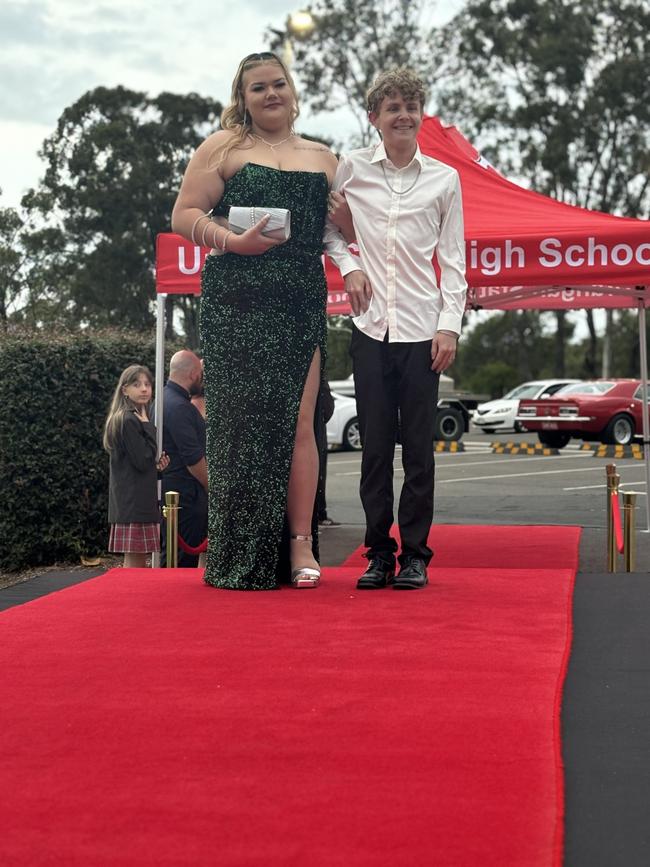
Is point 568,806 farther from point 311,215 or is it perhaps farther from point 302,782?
point 311,215

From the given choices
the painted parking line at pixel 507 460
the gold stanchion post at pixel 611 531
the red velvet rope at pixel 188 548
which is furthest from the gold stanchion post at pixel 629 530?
the painted parking line at pixel 507 460

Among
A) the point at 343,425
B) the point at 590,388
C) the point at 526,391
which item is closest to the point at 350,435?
the point at 343,425

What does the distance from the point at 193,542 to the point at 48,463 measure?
1.73 m

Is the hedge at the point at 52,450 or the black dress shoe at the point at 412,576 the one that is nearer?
the black dress shoe at the point at 412,576

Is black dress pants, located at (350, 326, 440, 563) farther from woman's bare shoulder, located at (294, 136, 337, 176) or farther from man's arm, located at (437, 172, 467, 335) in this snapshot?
woman's bare shoulder, located at (294, 136, 337, 176)

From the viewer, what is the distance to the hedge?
8680mm

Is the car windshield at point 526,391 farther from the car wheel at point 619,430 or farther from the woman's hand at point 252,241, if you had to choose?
the woman's hand at point 252,241

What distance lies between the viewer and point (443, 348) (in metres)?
4.56

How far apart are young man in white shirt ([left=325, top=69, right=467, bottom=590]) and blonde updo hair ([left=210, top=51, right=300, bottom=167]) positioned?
0.31m

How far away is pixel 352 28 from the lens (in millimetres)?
40281

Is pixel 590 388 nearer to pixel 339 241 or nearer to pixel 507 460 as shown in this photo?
pixel 507 460

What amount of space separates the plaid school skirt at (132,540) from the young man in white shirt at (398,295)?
297cm

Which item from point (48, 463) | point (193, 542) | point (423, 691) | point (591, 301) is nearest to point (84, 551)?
point (48, 463)

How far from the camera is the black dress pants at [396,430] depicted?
4.59 meters
